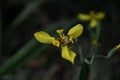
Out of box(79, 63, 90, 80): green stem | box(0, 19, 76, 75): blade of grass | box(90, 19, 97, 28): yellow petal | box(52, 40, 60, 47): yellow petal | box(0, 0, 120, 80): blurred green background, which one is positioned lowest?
box(0, 0, 120, 80): blurred green background

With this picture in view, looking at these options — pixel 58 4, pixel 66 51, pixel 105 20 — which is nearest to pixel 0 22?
pixel 58 4

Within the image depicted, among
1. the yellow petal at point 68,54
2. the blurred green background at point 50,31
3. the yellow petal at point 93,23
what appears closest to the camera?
the yellow petal at point 68,54

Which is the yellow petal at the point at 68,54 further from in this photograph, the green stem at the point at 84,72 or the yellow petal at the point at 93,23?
the yellow petal at the point at 93,23

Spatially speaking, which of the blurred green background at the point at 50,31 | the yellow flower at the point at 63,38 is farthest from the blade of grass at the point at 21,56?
the yellow flower at the point at 63,38

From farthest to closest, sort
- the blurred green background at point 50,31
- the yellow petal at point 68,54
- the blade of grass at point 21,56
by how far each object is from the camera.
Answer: the blurred green background at point 50,31, the blade of grass at point 21,56, the yellow petal at point 68,54

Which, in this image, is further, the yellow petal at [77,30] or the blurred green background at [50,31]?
the blurred green background at [50,31]

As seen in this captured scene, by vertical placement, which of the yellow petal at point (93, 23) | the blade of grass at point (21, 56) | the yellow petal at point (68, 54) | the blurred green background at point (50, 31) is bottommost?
the blurred green background at point (50, 31)

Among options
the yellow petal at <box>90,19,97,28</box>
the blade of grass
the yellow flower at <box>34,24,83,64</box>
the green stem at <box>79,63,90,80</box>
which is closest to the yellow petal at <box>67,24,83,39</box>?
the yellow flower at <box>34,24,83,64</box>

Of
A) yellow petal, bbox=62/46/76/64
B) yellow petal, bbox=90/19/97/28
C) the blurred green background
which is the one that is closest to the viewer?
yellow petal, bbox=62/46/76/64

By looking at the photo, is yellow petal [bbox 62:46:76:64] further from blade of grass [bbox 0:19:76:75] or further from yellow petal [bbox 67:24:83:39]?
blade of grass [bbox 0:19:76:75]
